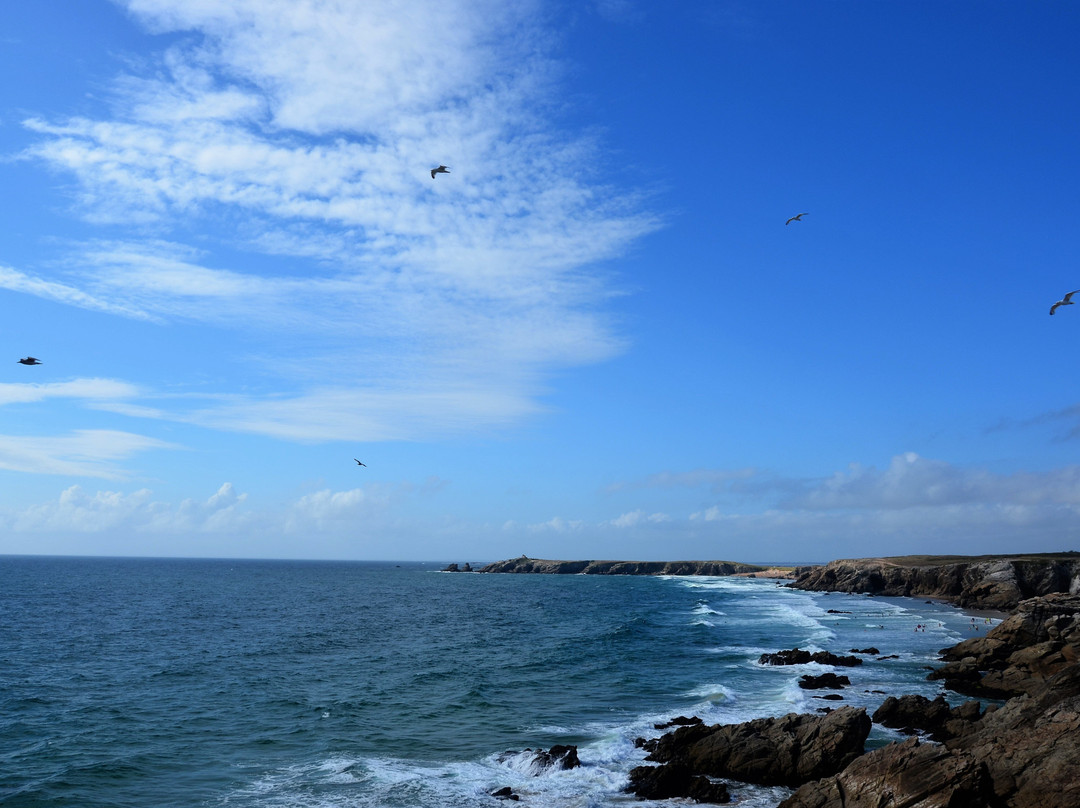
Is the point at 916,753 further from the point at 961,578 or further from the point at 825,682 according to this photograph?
the point at 961,578

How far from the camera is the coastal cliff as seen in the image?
8475 centimetres

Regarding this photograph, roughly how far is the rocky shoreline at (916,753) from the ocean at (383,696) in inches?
58.6

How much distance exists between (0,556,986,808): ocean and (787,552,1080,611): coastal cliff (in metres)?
9.60

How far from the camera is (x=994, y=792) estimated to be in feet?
65.8

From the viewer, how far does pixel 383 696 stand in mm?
40625

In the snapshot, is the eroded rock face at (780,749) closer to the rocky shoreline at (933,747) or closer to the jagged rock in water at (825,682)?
the rocky shoreline at (933,747)

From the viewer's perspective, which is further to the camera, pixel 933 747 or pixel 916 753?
pixel 933 747

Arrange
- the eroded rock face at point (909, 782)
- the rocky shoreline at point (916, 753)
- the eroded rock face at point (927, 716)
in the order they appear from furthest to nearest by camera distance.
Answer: the eroded rock face at point (927, 716) < the rocky shoreline at point (916, 753) < the eroded rock face at point (909, 782)

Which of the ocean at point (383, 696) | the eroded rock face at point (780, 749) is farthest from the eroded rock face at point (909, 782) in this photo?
the eroded rock face at point (780, 749)

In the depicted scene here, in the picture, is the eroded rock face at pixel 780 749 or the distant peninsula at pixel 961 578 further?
the distant peninsula at pixel 961 578

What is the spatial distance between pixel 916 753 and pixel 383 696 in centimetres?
2964

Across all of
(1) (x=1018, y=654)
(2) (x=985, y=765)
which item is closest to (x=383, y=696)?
(2) (x=985, y=765)

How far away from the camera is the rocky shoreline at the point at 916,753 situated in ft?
63.3

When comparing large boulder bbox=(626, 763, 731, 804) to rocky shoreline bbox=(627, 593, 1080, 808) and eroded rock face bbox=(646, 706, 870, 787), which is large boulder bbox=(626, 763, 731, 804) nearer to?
rocky shoreline bbox=(627, 593, 1080, 808)
